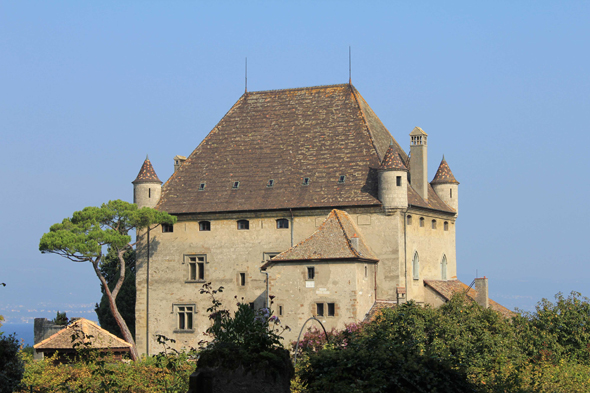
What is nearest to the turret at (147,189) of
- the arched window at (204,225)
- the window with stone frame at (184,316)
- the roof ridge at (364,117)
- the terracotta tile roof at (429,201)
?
the arched window at (204,225)

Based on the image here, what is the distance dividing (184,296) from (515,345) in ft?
69.6

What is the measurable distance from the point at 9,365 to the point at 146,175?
1325 inches

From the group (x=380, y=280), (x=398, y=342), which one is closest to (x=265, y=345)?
(x=398, y=342)

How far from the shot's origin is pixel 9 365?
1827 cm

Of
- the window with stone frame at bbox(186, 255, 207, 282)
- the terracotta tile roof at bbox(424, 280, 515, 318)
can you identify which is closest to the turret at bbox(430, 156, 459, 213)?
the terracotta tile roof at bbox(424, 280, 515, 318)

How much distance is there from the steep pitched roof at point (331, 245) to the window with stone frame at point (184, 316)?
7994mm

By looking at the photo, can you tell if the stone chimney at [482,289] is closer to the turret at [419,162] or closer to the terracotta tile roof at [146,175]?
the turret at [419,162]

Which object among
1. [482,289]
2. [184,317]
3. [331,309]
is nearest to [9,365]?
[331,309]

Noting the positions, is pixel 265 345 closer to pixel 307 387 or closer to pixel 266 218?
pixel 307 387

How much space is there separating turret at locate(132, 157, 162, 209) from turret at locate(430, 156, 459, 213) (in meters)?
17.9

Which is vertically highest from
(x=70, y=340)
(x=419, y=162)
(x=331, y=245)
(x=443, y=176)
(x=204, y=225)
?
(x=419, y=162)

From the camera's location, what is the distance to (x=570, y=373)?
28.0 meters

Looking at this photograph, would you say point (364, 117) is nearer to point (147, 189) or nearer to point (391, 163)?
point (391, 163)

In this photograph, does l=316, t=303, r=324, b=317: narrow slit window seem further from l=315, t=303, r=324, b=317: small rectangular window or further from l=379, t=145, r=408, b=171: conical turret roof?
l=379, t=145, r=408, b=171: conical turret roof
